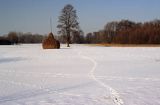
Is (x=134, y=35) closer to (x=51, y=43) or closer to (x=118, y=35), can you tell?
(x=118, y=35)

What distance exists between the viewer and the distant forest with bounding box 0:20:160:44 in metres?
53.0

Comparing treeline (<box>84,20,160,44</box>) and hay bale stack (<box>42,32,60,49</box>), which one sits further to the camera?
treeline (<box>84,20,160,44</box>)

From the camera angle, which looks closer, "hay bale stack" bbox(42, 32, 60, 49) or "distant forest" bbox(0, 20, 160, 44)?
"hay bale stack" bbox(42, 32, 60, 49)

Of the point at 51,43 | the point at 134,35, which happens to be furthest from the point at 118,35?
the point at 51,43

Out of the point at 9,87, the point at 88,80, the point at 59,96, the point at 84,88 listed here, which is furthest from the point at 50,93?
the point at 88,80

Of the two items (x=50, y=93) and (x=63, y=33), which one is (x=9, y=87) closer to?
(x=50, y=93)

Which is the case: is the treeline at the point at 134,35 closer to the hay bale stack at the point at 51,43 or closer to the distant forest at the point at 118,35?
the distant forest at the point at 118,35

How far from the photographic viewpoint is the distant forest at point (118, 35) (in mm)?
52966

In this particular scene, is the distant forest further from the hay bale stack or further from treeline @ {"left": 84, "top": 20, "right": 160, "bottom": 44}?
the hay bale stack

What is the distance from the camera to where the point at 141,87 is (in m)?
7.38

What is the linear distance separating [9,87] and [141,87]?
11.3ft

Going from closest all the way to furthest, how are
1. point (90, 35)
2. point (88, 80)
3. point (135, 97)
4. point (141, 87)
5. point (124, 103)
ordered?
point (124, 103) < point (135, 97) < point (141, 87) < point (88, 80) < point (90, 35)

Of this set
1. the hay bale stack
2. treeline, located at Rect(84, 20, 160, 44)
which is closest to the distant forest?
treeline, located at Rect(84, 20, 160, 44)

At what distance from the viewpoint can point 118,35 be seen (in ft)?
200
